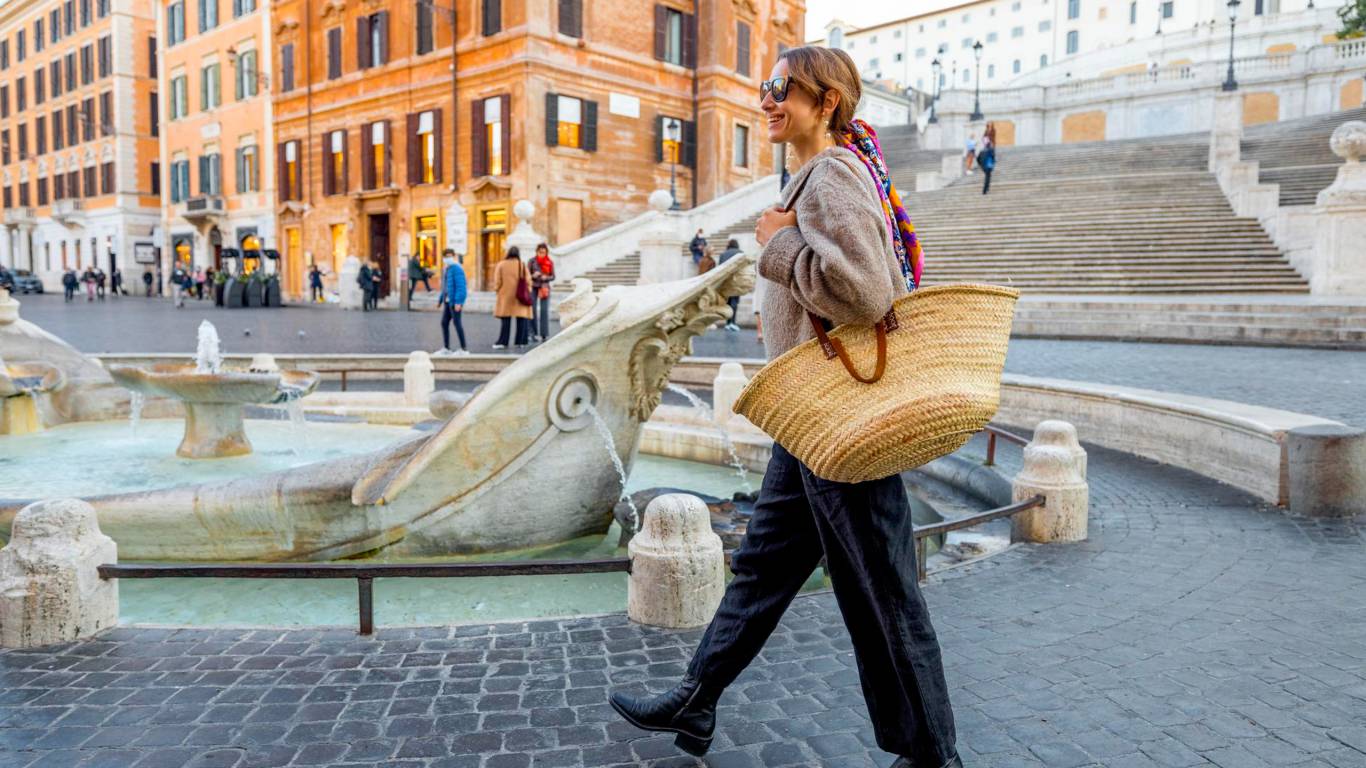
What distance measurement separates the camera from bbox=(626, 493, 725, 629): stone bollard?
3395 millimetres

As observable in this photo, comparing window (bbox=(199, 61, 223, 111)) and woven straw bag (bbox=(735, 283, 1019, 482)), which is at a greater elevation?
window (bbox=(199, 61, 223, 111))

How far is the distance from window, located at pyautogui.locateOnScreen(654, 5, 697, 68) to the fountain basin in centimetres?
2754

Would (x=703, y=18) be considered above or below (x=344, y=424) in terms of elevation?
above

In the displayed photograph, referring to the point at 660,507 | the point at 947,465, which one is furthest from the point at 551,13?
the point at 660,507

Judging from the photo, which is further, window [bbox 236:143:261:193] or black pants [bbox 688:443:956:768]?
window [bbox 236:143:261:193]

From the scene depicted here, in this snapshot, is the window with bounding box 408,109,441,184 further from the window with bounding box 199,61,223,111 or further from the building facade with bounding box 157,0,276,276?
the window with bounding box 199,61,223,111

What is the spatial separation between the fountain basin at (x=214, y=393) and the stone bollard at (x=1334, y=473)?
5941mm

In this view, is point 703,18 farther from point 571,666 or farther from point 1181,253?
point 571,666

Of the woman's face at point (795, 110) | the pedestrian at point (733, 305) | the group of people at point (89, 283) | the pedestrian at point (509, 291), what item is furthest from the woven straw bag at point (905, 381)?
the group of people at point (89, 283)

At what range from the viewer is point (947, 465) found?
625cm

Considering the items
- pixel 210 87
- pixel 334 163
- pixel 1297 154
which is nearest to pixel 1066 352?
pixel 1297 154

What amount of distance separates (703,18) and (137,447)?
2933 cm

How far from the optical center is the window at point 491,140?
1131 inches

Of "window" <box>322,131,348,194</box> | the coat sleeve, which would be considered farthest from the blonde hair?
"window" <box>322,131,348,194</box>
